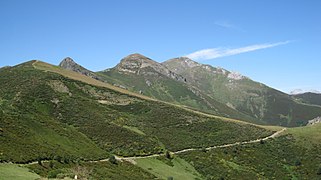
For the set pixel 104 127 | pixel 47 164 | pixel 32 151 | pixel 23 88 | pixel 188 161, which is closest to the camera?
pixel 47 164

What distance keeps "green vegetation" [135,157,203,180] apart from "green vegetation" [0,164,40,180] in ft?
94.2

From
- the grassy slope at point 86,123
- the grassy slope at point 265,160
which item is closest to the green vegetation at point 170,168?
the grassy slope at point 265,160

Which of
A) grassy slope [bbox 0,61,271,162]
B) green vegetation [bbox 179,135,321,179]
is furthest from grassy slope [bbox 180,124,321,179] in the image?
grassy slope [bbox 0,61,271,162]

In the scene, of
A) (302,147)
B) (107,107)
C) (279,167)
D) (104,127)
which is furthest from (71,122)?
(302,147)

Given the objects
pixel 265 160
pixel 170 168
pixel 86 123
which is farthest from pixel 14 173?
pixel 265 160

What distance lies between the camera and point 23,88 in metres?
115

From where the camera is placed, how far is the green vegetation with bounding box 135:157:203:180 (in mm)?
69750

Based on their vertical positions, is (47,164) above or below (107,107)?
below

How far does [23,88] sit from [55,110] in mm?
18321

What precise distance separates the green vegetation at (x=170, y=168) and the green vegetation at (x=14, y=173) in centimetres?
2871

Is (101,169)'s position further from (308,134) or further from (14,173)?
(308,134)

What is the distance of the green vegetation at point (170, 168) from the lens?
69.8 metres

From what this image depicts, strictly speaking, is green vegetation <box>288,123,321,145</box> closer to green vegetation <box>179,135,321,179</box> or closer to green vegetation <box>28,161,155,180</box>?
green vegetation <box>179,135,321,179</box>

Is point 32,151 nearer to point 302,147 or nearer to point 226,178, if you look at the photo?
point 226,178
